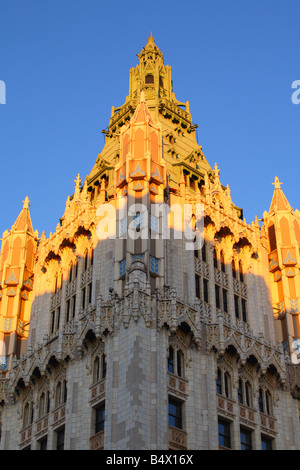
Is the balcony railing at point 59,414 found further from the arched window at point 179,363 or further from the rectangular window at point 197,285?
the rectangular window at point 197,285

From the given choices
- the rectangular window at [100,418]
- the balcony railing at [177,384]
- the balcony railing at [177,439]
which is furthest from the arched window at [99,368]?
the balcony railing at [177,439]

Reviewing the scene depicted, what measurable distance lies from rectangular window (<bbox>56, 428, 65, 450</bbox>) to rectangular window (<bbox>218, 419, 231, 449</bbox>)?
373 inches

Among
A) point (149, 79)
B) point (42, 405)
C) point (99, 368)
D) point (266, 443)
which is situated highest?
point (149, 79)

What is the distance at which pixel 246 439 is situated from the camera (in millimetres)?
53312

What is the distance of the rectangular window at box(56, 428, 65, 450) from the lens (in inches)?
2076

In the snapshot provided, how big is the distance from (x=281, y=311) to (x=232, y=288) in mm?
4172

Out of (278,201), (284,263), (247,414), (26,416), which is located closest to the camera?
(247,414)

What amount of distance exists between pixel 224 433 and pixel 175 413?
3.91m

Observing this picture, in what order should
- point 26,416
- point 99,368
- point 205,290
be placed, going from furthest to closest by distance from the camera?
point 205,290
point 26,416
point 99,368

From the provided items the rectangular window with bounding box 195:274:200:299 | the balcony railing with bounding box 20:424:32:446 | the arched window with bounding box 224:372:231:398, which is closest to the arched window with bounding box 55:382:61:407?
the balcony railing with bounding box 20:424:32:446

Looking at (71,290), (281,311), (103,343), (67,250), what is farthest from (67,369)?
(281,311)

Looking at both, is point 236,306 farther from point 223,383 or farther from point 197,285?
point 223,383

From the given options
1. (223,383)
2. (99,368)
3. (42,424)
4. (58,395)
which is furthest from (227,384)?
(42,424)

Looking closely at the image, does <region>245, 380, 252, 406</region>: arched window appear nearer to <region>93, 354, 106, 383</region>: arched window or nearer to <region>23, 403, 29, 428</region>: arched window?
<region>93, 354, 106, 383</region>: arched window
